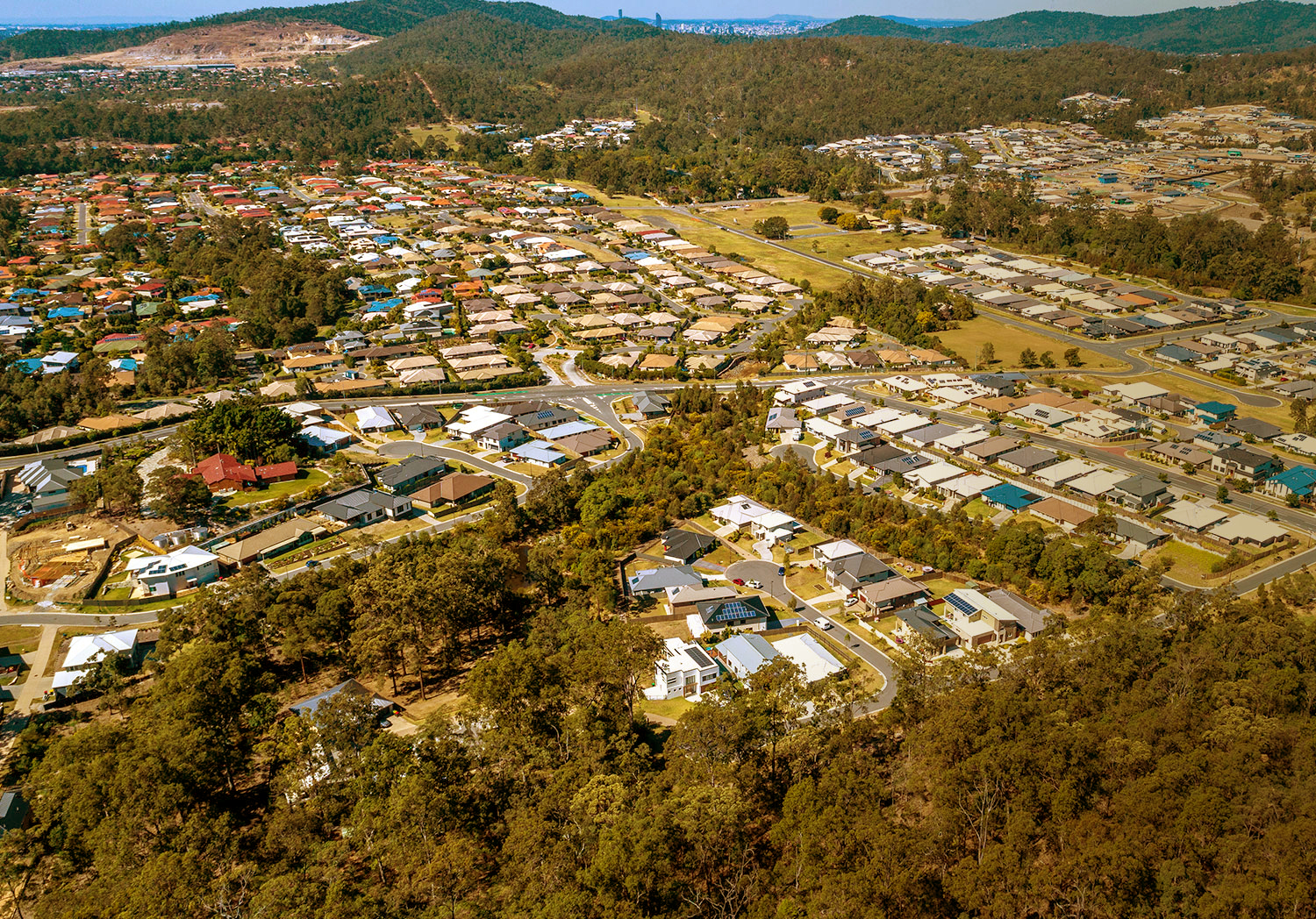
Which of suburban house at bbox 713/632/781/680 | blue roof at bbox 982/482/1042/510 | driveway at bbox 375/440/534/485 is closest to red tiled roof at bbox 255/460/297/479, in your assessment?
driveway at bbox 375/440/534/485

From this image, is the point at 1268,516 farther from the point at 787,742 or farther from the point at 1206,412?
the point at 787,742

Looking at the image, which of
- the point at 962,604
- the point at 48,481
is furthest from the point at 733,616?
the point at 48,481

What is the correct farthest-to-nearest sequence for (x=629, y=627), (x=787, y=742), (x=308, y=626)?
(x=308, y=626) → (x=629, y=627) → (x=787, y=742)

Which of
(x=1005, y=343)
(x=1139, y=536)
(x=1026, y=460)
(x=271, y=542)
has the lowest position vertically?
(x=271, y=542)

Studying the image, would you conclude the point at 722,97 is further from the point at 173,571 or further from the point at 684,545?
the point at 173,571

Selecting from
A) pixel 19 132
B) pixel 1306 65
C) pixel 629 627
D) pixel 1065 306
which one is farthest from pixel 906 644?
pixel 1306 65

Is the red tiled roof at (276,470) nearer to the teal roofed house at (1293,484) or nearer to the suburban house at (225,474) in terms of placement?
the suburban house at (225,474)
